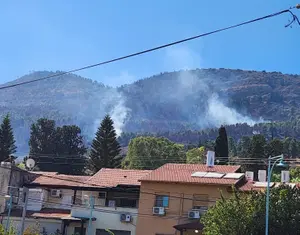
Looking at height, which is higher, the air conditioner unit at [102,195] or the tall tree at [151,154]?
the tall tree at [151,154]

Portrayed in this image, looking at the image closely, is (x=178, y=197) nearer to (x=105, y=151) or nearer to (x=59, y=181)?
(x=59, y=181)

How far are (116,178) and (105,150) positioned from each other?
28.1 m

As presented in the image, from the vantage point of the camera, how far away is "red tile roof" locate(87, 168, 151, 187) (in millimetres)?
36594

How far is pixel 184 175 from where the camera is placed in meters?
34.5

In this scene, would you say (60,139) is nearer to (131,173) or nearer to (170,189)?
(131,173)

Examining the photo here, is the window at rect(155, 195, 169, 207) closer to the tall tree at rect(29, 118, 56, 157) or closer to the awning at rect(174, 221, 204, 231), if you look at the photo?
the awning at rect(174, 221, 204, 231)

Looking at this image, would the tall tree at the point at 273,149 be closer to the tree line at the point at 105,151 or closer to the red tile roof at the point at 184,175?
the tree line at the point at 105,151

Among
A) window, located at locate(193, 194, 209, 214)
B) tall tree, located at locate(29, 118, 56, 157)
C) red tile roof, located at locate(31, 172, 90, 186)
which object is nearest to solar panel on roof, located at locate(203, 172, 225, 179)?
window, located at locate(193, 194, 209, 214)

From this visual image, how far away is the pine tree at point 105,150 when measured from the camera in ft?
211

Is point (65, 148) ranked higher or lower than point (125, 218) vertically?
higher

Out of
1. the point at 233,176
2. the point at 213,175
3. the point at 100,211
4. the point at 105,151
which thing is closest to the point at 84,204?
the point at 100,211

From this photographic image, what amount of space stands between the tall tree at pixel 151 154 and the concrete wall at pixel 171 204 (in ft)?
144

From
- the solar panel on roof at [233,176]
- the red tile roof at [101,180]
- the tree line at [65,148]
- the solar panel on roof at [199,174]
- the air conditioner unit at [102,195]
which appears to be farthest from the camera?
the tree line at [65,148]

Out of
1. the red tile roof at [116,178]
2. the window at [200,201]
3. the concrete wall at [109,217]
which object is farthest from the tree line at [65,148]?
the window at [200,201]
